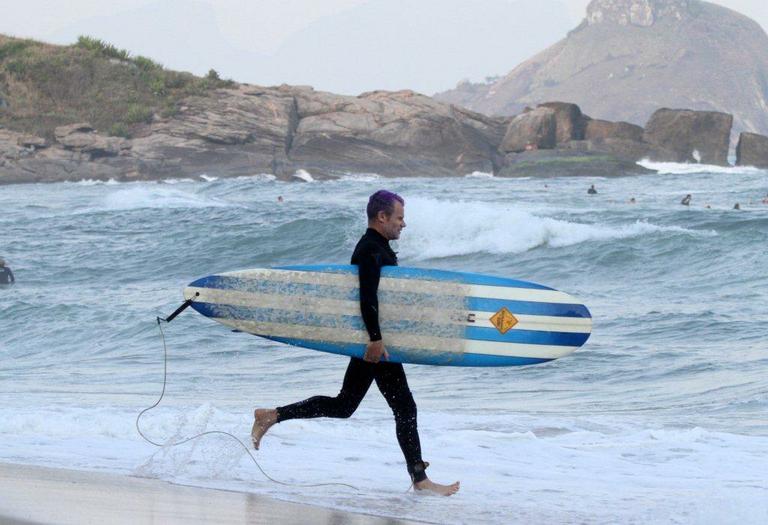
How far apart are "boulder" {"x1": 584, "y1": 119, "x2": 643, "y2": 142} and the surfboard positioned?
56.6 m

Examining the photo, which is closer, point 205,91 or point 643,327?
point 643,327

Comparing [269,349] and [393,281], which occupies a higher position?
[393,281]

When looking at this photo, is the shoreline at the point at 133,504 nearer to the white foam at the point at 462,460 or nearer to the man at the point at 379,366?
the white foam at the point at 462,460

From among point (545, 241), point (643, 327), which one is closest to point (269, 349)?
point (643, 327)

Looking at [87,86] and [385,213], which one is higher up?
[87,86]

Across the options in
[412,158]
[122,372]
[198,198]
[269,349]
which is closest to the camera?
[122,372]

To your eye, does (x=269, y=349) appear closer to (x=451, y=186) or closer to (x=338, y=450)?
(x=338, y=450)

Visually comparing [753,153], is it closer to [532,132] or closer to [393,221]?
[532,132]

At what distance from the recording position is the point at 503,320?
5.11m

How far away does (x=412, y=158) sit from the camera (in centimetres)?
5500

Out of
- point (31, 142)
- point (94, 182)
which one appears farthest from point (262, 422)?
point (31, 142)

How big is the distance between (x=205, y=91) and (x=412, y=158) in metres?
11.3

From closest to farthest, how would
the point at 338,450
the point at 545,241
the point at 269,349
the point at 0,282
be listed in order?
the point at 338,450 → the point at 269,349 → the point at 0,282 → the point at 545,241

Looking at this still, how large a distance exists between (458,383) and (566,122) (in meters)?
53.2
